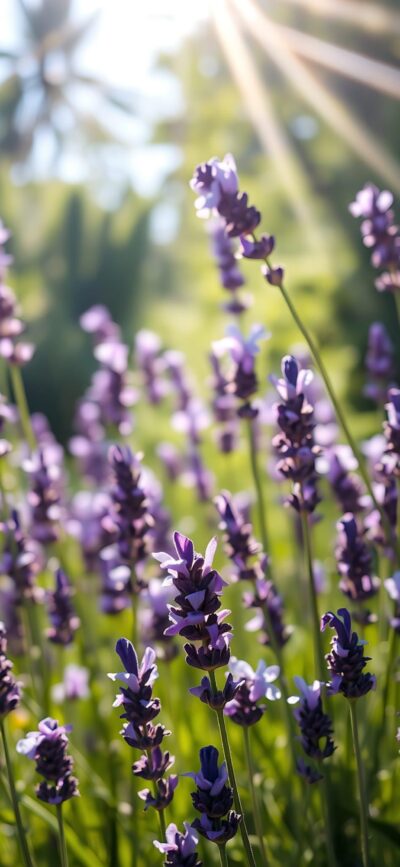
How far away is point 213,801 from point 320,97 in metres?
8.93

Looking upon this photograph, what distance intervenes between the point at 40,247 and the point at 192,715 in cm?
1077

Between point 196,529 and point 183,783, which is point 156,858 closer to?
point 183,783

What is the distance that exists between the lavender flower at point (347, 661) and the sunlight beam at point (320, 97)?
20.2ft

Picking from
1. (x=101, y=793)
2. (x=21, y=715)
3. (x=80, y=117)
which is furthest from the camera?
(x=80, y=117)

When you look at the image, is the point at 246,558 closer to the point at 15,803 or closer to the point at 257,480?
the point at 257,480

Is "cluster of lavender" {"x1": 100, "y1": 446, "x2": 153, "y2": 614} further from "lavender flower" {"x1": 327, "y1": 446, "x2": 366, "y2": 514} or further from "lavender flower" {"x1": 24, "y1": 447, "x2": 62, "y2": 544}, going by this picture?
"lavender flower" {"x1": 327, "y1": 446, "x2": 366, "y2": 514}

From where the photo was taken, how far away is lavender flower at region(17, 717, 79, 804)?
4.42 feet

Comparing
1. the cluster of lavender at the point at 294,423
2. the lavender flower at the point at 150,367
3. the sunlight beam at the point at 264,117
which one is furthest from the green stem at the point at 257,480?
the sunlight beam at the point at 264,117

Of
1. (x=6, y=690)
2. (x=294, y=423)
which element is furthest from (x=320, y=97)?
(x=6, y=690)

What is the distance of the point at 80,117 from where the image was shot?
16.5m

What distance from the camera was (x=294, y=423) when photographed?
1529 millimetres

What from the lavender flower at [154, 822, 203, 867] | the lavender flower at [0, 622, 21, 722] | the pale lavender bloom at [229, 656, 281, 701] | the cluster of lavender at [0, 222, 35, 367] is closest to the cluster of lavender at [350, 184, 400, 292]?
the cluster of lavender at [0, 222, 35, 367]

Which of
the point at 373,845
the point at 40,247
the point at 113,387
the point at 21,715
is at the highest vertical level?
the point at 40,247

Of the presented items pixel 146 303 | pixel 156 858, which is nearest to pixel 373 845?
pixel 156 858
